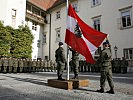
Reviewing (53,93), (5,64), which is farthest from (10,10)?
(53,93)

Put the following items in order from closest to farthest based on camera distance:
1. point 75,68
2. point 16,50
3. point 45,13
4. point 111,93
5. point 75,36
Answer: point 111,93
point 75,36
point 75,68
point 16,50
point 45,13

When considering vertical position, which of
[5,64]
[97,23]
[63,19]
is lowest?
[5,64]

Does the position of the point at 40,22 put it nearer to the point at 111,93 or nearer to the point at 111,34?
the point at 111,34

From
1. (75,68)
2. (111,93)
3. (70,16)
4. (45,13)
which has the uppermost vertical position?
(45,13)

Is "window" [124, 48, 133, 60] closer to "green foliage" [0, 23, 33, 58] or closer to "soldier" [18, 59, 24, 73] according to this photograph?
"soldier" [18, 59, 24, 73]

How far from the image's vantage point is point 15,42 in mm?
23359

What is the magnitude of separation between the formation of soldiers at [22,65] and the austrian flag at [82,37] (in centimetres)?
982

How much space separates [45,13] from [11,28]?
1095cm

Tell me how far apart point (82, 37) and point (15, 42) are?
1664 centimetres

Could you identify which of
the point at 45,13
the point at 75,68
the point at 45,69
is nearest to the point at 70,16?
A: the point at 75,68

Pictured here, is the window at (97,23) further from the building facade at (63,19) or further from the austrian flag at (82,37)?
the austrian flag at (82,37)

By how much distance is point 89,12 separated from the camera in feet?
84.4

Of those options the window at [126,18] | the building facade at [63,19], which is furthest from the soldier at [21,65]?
the window at [126,18]

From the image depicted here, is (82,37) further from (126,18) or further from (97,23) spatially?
(97,23)
